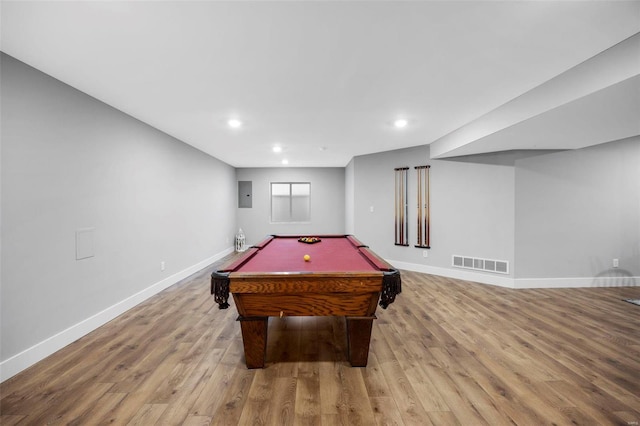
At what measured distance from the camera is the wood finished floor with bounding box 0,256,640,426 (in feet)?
5.12

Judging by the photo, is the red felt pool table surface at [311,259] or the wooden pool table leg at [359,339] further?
the red felt pool table surface at [311,259]

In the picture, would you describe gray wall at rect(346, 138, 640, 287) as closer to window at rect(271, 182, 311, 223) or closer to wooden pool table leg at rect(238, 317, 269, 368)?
wooden pool table leg at rect(238, 317, 269, 368)

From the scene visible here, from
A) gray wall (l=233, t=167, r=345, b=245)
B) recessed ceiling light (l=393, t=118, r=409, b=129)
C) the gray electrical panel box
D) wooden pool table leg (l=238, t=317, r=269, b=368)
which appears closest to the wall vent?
recessed ceiling light (l=393, t=118, r=409, b=129)

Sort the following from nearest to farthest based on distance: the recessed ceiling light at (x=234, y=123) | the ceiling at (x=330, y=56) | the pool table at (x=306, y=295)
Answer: the ceiling at (x=330, y=56) → the pool table at (x=306, y=295) → the recessed ceiling light at (x=234, y=123)

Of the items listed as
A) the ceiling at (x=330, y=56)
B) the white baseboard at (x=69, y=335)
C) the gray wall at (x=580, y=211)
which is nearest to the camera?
the ceiling at (x=330, y=56)

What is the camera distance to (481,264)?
428cm

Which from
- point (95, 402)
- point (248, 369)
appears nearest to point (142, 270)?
point (95, 402)

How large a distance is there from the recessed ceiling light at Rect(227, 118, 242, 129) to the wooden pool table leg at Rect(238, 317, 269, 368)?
2.48 meters

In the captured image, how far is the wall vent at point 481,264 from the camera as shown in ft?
13.4

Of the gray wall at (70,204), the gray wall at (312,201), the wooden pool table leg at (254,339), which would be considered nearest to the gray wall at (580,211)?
the wooden pool table leg at (254,339)

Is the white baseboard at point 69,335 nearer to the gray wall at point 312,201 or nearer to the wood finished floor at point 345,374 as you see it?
the wood finished floor at point 345,374

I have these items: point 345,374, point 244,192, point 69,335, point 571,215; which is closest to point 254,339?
point 345,374

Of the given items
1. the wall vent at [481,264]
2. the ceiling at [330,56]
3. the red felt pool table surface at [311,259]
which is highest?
the ceiling at [330,56]

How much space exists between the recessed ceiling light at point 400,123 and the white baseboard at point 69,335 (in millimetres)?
4007
